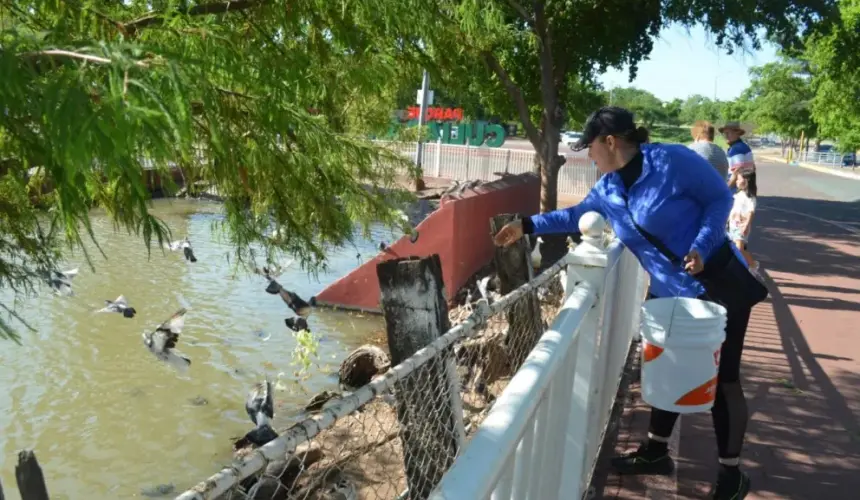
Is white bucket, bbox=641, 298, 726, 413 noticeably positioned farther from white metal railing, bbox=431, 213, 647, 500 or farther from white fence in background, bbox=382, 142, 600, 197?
white fence in background, bbox=382, 142, 600, 197

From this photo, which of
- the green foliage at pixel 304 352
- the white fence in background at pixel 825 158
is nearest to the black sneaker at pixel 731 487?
the green foliage at pixel 304 352

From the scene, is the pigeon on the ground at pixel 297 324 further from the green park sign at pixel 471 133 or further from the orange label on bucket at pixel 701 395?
the green park sign at pixel 471 133

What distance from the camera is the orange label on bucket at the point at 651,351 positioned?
3221mm

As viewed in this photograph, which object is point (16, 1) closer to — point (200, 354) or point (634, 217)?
point (634, 217)

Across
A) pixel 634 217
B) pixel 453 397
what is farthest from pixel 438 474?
pixel 634 217

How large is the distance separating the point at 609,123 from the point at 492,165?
20713mm

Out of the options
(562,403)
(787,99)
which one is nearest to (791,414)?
(562,403)

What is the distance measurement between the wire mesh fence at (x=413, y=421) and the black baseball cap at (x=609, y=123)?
25.9 inches

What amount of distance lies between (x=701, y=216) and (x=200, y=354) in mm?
7213

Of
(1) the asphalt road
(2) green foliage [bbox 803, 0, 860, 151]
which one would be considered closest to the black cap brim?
(2) green foliage [bbox 803, 0, 860, 151]

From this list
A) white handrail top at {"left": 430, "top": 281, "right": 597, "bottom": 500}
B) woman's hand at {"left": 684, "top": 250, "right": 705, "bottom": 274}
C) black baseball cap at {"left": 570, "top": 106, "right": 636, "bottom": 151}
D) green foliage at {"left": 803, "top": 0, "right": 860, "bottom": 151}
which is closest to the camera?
white handrail top at {"left": 430, "top": 281, "right": 597, "bottom": 500}

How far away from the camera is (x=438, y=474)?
10.3ft

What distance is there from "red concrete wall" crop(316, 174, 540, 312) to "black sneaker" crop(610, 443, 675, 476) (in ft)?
20.8

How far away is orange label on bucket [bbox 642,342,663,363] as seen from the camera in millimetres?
3221
